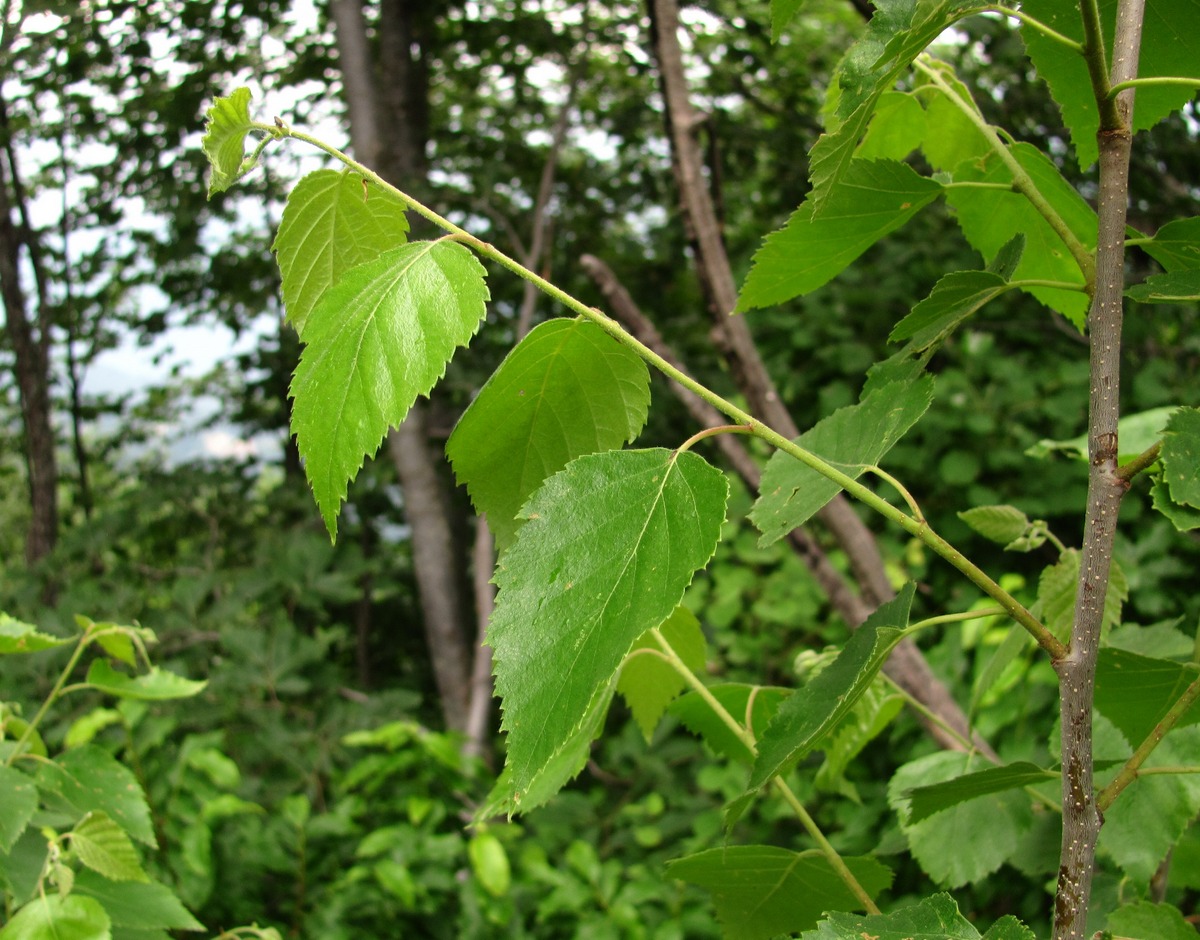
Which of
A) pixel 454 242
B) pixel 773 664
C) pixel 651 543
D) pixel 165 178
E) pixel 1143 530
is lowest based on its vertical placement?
pixel 773 664

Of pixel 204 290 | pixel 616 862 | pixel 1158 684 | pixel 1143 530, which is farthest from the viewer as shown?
pixel 204 290

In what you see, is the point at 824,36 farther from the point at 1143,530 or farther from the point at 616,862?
the point at 616,862

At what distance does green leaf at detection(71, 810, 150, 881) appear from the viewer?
0.76 m

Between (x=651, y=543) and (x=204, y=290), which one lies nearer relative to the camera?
(x=651, y=543)

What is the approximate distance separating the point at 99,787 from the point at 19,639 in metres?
0.16

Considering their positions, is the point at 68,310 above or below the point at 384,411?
above

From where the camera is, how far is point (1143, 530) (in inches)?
96.9

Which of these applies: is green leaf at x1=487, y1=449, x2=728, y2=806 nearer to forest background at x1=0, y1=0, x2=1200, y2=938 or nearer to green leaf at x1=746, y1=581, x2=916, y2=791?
green leaf at x1=746, y1=581, x2=916, y2=791

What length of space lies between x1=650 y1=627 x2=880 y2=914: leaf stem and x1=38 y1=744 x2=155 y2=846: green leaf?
494 millimetres

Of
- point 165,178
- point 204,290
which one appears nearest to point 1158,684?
point 165,178

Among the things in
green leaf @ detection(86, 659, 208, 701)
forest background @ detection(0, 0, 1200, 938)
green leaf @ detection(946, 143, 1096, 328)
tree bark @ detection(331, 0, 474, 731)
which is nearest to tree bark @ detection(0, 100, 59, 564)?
forest background @ detection(0, 0, 1200, 938)

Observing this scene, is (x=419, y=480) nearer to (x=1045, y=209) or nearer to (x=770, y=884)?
(x=770, y=884)

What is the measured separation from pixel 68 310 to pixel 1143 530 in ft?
12.4

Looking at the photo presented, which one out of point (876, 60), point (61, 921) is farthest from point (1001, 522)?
point (61, 921)
